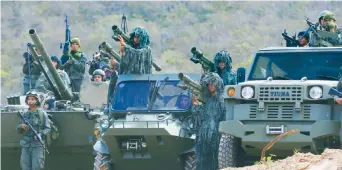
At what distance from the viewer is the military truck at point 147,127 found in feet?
72.6

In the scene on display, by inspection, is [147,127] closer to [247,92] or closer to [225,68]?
[225,68]

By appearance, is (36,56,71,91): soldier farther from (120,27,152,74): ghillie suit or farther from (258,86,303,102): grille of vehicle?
(258,86,303,102): grille of vehicle

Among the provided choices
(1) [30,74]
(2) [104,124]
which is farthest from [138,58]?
(1) [30,74]

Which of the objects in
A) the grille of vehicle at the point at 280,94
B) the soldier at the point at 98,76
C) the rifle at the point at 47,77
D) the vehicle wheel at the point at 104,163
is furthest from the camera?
the rifle at the point at 47,77

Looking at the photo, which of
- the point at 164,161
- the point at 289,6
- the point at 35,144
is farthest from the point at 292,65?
the point at 289,6

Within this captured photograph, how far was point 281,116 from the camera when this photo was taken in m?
19.9

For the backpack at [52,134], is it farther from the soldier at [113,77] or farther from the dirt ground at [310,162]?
the dirt ground at [310,162]

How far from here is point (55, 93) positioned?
26.9 m

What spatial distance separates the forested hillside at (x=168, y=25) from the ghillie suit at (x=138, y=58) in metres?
20.1

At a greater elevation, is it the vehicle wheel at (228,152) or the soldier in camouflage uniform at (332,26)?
the soldier in camouflage uniform at (332,26)

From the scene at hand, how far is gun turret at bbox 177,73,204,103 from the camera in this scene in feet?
72.2

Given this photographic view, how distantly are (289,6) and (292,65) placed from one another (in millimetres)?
30621

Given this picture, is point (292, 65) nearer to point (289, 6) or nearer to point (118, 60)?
point (118, 60)

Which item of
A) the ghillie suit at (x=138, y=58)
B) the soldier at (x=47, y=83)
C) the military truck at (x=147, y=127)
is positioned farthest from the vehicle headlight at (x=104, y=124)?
the soldier at (x=47, y=83)
